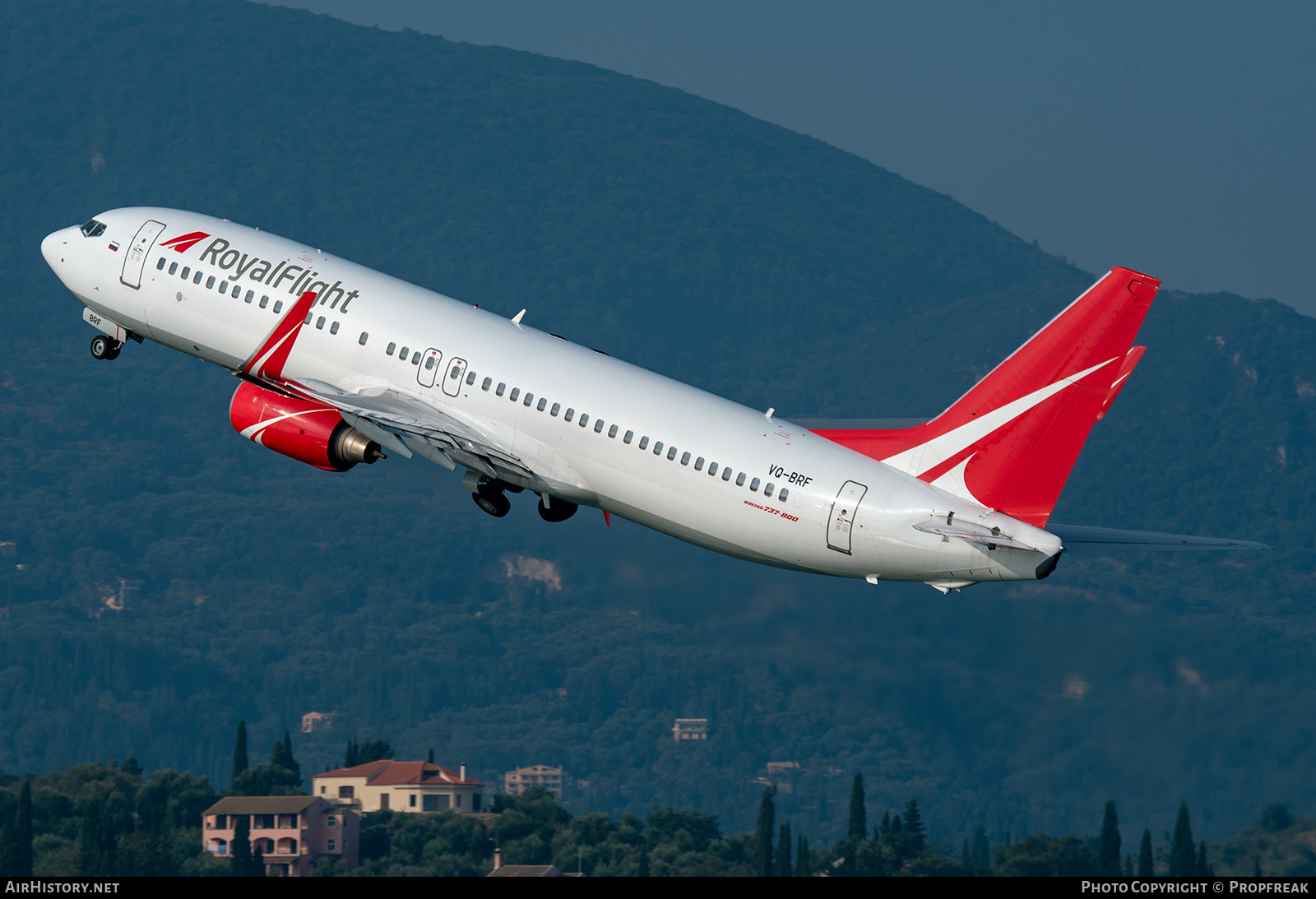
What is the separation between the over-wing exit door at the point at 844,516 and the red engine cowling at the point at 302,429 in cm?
1489

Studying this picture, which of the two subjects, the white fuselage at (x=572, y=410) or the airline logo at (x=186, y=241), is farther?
the airline logo at (x=186, y=241)

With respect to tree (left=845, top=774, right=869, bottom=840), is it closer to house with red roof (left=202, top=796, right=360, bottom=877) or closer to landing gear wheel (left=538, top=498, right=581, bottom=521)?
house with red roof (left=202, top=796, right=360, bottom=877)

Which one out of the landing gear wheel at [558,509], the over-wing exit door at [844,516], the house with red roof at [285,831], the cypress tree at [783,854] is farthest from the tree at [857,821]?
the over-wing exit door at [844,516]

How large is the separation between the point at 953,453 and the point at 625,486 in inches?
388

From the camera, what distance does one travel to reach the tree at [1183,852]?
546 ft

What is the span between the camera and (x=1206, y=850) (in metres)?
182

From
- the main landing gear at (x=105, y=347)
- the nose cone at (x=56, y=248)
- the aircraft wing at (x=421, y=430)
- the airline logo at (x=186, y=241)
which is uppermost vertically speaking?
the nose cone at (x=56, y=248)

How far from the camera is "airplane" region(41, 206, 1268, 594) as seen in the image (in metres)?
50.7

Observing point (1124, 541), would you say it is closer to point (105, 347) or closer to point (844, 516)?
point (844, 516)

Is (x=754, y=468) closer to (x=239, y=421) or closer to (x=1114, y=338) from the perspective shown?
(x=1114, y=338)

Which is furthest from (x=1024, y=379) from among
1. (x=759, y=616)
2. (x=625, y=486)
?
(x=759, y=616)

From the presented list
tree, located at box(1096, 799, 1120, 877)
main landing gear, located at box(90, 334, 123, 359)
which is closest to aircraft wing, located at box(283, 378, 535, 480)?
main landing gear, located at box(90, 334, 123, 359)

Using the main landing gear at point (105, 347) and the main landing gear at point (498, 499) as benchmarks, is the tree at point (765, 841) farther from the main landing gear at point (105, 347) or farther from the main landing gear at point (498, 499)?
the main landing gear at point (498, 499)

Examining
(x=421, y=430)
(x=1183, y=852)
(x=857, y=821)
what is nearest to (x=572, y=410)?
(x=421, y=430)
